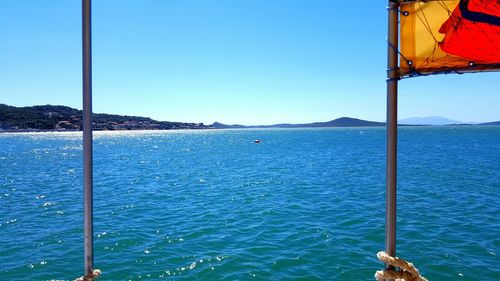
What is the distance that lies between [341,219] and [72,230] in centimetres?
1381

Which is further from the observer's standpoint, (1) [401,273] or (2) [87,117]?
(1) [401,273]

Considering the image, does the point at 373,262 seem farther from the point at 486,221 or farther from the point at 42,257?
the point at 42,257

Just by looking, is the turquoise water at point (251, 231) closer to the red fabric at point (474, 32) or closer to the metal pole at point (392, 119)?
the metal pole at point (392, 119)

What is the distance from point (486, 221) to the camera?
16844 mm

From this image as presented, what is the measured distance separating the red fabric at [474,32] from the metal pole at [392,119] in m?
0.46

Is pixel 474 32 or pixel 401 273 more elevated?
pixel 474 32

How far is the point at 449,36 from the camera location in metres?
3.13

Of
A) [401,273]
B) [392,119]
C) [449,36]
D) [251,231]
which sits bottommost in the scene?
[251,231]

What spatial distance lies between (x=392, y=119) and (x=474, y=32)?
1.13 metres

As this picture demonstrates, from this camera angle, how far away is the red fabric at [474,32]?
10.0 ft

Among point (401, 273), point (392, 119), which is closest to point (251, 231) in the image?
point (401, 273)

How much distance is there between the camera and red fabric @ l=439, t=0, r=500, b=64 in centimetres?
305

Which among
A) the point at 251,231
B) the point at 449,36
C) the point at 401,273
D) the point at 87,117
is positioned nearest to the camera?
the point at 87,117

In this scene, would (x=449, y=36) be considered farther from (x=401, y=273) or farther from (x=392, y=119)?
(x=401, y=273)
